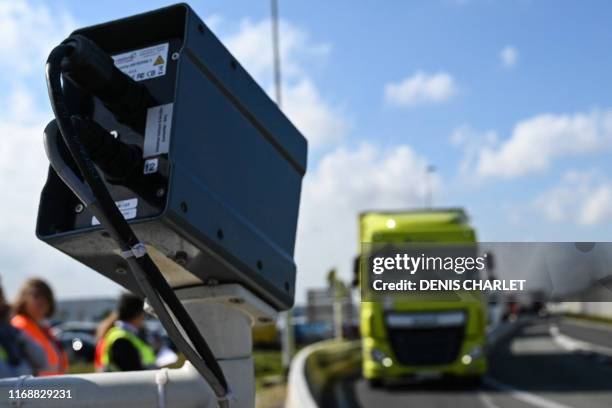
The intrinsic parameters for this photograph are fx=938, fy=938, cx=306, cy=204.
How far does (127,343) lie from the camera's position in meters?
6.07

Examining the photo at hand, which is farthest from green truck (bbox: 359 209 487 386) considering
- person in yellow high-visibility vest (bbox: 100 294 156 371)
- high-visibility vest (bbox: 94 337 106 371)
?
person in yellow high-visibility vest (bbox: 100 294 156 371)

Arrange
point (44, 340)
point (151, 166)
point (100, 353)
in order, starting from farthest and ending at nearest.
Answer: point (100, 353) → point (44, 340) → point (151, 166)

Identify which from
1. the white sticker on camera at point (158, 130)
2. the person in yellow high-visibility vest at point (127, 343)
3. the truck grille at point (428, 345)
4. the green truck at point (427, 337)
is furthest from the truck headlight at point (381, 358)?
the white sticker on camera at point (158, 130)

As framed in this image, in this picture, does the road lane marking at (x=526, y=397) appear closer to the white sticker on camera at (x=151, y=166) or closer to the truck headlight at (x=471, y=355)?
the truck headlight at (x=471, y=355)

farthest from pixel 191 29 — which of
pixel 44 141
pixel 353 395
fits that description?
pixel 353 395

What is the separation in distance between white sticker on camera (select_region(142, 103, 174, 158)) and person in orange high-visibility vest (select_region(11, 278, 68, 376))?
455cm

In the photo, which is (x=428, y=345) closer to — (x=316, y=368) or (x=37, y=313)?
(x=316, y=368)

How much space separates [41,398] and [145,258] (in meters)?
0.46

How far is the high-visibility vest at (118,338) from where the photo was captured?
19.9ft

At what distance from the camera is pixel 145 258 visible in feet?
5.65

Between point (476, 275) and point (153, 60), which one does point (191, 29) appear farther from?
point (476, 275)

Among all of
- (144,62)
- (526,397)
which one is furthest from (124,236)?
(526,397)

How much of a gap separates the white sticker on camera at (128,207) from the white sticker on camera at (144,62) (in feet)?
0.87

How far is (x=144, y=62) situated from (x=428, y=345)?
1543 cm
